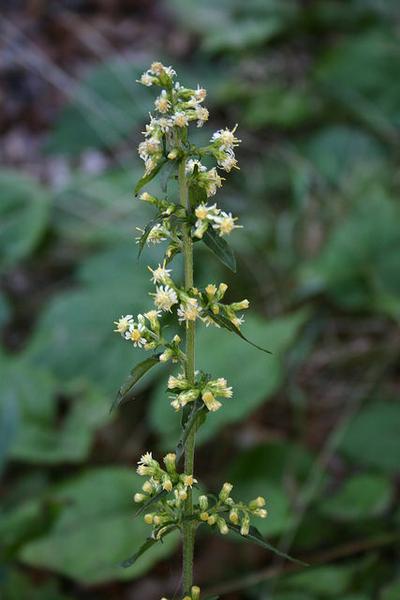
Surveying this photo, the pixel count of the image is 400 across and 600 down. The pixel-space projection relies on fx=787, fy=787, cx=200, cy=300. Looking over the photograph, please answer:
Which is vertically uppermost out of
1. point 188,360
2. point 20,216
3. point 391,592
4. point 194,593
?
point 20,216

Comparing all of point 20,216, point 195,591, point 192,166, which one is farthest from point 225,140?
point 20,216

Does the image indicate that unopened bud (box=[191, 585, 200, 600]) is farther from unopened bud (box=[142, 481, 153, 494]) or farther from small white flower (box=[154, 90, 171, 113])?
small white flower (box=[154, 90, 171, 113])

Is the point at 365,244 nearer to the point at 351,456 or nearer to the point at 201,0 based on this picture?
the point at 351,456

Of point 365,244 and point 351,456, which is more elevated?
point 365,244

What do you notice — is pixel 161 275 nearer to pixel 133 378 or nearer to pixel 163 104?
pixel 133 378

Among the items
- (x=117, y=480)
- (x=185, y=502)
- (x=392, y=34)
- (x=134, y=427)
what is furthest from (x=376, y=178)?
(x=185, y=502)

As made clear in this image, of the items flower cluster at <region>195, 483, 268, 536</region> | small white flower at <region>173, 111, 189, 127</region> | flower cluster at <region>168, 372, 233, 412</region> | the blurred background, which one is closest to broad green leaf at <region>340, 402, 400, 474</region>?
the blurred background

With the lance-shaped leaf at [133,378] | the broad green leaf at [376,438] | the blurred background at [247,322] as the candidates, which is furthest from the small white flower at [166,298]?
the broad green leaf at [376,438]
